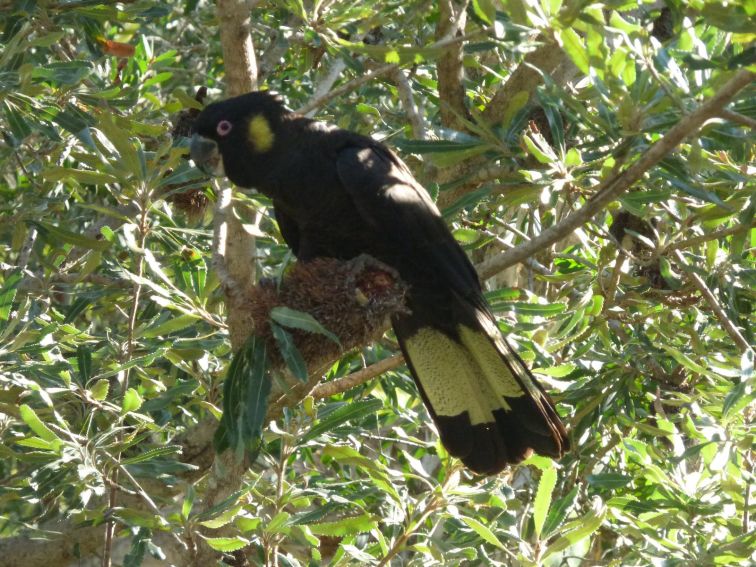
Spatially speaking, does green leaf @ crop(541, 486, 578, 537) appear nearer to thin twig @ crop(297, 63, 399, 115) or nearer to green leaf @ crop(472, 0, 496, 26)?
green leaf @ crop(472, 0, 496, 26)

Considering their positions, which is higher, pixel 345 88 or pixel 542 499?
pixel 345 88

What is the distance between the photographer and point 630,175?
102 inches

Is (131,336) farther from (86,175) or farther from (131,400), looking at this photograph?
(86,175)

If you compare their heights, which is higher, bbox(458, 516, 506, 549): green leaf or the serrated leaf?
the serrated leaf

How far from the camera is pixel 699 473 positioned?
11.1 feet

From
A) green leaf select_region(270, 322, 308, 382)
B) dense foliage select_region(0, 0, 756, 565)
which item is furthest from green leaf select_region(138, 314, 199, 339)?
green leaf select_region(270, 322, 308, 382)

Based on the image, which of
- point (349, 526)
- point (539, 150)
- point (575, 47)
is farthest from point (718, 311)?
point (349, 526)

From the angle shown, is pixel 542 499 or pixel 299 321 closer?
pixel 299 321

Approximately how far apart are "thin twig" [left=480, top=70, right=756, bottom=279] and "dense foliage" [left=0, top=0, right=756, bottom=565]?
0.19 feet

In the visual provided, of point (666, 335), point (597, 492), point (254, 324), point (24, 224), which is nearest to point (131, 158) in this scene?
point (254, 324)

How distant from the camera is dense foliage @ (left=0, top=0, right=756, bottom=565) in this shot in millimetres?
2834

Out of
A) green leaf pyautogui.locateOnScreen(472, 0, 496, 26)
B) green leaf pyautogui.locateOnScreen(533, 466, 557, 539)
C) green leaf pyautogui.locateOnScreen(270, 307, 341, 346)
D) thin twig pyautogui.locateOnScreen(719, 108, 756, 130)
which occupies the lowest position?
green leaf pyautogui.locateOnScreen(533, 466, 557, 539)

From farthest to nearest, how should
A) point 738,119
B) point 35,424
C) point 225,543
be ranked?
point 225,543, point 35,424, point 738,119

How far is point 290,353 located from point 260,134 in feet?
4.11
